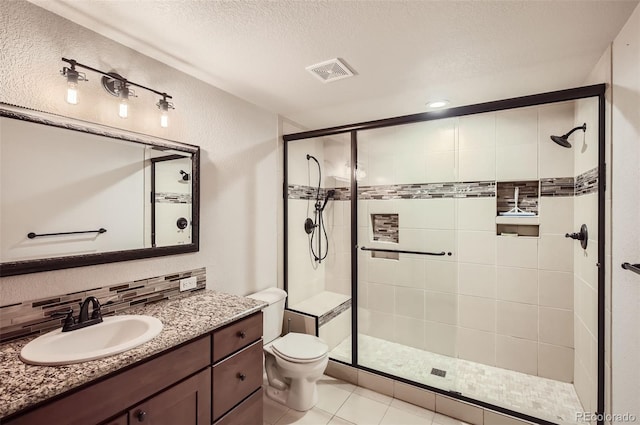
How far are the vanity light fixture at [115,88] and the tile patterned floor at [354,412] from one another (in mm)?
2135

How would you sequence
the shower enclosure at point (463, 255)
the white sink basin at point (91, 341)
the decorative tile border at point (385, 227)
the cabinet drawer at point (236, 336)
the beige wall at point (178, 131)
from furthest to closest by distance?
the decorative tile border at point (385, 227)
the shower enclosure at point (463, 255)
the cabinet drawer at point (236, 336)
the beige wall at point (178, 131)
the white sink basin at point (91, 341)

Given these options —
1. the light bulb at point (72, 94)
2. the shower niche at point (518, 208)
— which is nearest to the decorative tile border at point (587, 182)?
the shower niche at point (518, 208)

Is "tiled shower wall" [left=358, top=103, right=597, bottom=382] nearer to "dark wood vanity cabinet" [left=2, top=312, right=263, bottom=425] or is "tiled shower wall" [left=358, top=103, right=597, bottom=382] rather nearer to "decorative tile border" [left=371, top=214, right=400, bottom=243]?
"decorative tile border" [left=371, top=214, right=400, bottom=243]

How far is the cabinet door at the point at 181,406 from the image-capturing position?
1.18m

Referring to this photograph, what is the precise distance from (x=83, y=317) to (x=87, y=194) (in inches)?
24.1

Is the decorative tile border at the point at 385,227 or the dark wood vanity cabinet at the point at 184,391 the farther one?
the decorative tile border at the point at 385,227

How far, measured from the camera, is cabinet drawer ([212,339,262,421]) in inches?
59.4

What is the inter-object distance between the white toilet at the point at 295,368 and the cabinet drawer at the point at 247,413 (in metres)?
0.34

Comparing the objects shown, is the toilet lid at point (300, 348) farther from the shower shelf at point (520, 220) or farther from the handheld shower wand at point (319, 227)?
the shower shelf at point (520, 220)

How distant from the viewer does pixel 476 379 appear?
250 centimetres

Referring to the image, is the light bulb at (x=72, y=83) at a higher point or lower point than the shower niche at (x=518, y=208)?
higher

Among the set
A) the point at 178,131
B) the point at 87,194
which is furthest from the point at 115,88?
the point at 87,194

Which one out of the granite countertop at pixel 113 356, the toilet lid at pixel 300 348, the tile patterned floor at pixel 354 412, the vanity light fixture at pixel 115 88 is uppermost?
the vanity light fixture at pixel 115 88

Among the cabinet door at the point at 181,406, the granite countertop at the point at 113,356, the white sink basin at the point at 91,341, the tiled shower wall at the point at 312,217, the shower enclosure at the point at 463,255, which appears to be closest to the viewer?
the granite countertop at the point at 113,356
